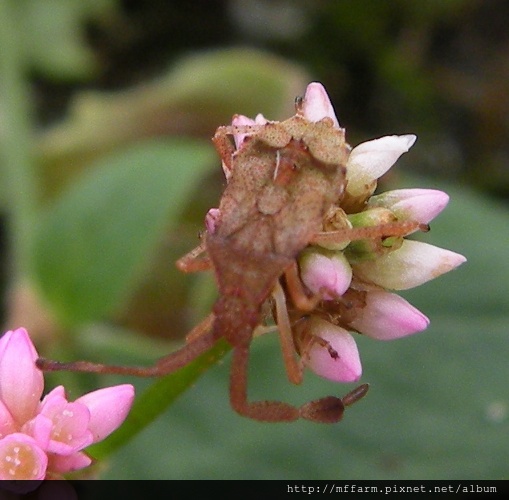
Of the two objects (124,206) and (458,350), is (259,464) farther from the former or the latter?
(124,206)

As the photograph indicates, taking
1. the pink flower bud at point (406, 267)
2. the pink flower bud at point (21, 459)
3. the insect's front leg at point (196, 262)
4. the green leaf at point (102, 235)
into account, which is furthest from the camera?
the green leaf at point (102, 235)

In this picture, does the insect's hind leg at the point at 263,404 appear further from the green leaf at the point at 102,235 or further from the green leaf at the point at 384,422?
the green leaf at the point at 102,235

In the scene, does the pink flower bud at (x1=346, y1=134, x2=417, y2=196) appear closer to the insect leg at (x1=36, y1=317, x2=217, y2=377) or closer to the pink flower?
the pink flower

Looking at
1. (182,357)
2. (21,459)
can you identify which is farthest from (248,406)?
(21,459)

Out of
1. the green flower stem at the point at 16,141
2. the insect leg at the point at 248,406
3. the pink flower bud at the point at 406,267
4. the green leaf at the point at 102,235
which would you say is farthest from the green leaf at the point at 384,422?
the pink flower bud at the point at 406,267

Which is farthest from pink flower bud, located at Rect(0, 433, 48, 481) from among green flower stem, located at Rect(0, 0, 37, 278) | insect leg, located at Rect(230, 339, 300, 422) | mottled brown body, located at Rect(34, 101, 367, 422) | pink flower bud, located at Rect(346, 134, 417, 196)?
green flower stem, located at Rect(0, 0, 37, 278)

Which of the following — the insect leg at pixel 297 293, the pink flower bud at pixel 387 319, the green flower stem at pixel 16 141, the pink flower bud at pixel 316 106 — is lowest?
the green flower stem at pixel 16 141
